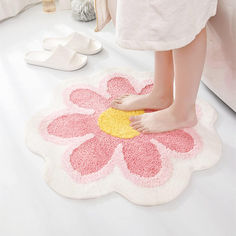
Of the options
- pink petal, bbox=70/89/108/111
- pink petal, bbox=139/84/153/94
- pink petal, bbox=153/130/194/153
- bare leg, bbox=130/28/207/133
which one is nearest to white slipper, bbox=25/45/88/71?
pink petal, bbox=70/89/108/111

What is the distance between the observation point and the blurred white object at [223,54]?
3.23 ft

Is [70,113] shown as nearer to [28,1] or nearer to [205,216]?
[205,216]

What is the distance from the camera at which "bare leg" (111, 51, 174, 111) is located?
1.06 m

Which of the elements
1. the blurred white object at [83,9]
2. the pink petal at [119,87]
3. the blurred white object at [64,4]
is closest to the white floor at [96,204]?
the pink petal at [119,87]

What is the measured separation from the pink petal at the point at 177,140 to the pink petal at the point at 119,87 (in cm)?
28

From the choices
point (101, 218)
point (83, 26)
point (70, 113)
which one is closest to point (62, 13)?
point (83, 26)

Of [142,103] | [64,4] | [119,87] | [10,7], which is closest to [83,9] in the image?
[64,4]

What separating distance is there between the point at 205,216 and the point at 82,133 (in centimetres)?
47

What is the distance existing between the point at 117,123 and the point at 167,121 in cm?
18

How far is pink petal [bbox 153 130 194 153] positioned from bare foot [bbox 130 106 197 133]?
2 centimetres

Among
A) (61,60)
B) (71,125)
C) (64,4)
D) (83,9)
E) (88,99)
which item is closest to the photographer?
(71,125)

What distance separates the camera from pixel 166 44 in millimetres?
812

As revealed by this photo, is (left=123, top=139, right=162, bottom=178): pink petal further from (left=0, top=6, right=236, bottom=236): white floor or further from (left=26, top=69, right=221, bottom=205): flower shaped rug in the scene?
(left=0, top=6, right=236, bottom=236): white floor

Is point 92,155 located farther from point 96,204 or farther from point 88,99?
point 88,99
